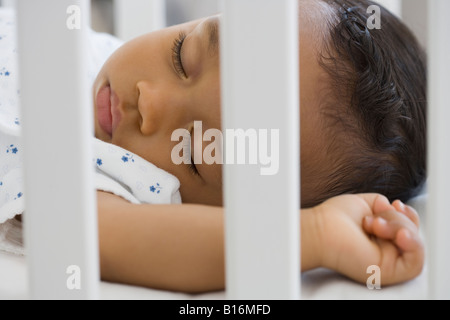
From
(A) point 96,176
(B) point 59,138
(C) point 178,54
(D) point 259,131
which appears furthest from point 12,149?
(D) point 259,131

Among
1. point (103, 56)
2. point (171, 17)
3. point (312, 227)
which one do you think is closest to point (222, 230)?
point (312, 227)

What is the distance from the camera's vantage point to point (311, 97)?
679mm

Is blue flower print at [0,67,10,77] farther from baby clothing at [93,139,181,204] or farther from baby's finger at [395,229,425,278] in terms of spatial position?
baby's finger at [395,229,425,278]

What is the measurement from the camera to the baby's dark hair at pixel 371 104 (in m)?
0.71

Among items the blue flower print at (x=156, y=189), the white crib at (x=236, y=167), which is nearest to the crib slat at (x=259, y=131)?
the white crib at (x=236, y=167)

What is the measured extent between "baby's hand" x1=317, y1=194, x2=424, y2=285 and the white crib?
0.12m

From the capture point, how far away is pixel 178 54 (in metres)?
0.76

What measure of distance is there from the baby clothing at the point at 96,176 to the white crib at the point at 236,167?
0.74ft

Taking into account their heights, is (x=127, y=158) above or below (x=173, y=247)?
above

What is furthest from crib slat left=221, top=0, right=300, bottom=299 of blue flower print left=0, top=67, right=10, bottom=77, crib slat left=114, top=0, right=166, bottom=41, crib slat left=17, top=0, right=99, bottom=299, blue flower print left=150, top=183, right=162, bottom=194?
crib slat left=114, top=0, right=166, bottom=41

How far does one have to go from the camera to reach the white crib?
0.37 metres

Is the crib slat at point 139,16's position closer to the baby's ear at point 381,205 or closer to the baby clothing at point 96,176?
the baby clothing at point 96,176

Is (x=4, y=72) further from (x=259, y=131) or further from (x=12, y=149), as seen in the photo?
(x=259, y=131)

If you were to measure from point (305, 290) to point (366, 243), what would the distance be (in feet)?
0.27
